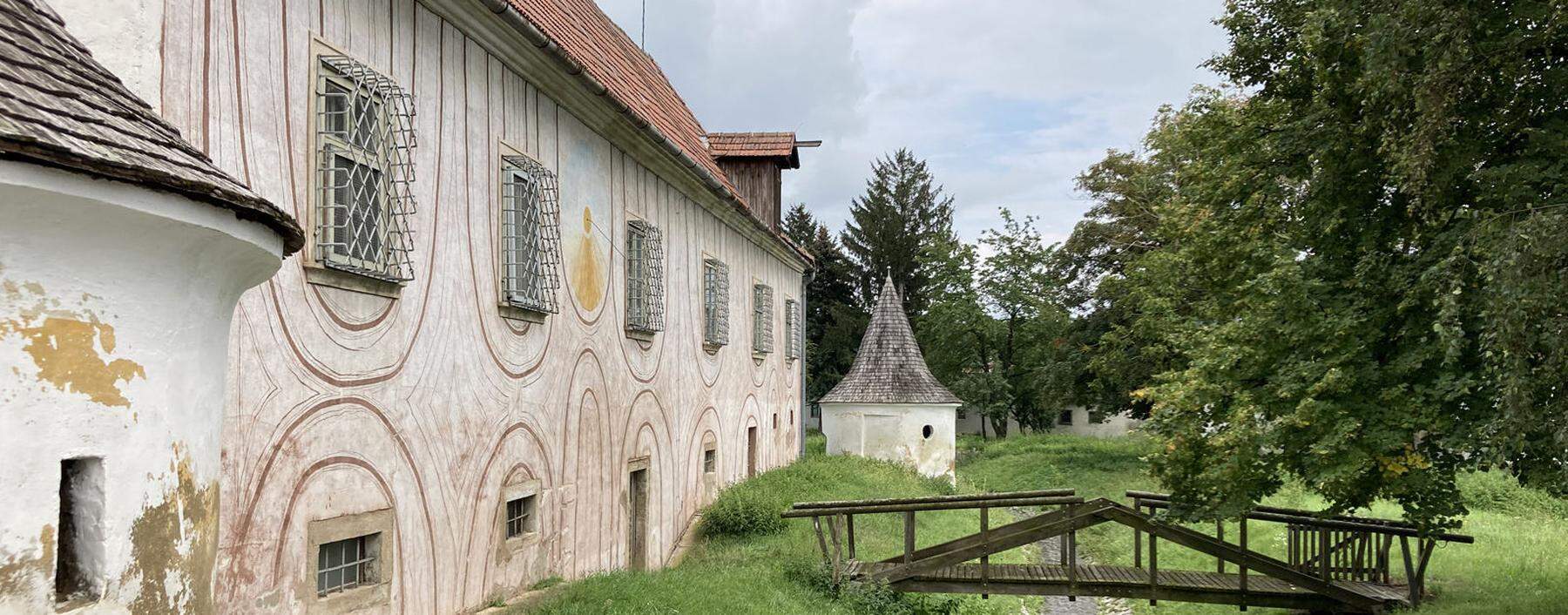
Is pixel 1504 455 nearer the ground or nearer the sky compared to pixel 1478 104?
nearer the ground

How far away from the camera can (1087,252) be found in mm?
33000

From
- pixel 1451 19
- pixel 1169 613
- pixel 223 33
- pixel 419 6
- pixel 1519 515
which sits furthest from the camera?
pixel 1519 515

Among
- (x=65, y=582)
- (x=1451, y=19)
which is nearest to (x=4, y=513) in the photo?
(x=65, y=582)

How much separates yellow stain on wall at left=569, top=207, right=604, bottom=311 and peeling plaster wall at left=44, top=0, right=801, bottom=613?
0.03 metres

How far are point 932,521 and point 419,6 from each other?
44.7ft

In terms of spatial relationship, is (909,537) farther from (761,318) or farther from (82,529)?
(82,529)

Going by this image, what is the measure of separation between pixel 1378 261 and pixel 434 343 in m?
7.61

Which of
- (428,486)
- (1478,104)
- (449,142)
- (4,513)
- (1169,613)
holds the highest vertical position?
(1478,104)

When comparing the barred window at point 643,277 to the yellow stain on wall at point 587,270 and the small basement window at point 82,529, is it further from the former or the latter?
the small basement window at point 82,529

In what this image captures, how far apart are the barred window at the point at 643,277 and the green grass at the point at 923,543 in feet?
8.73

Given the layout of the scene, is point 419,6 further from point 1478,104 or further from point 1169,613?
point 1169,613

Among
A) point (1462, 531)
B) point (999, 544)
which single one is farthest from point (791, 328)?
point (1462, 531)

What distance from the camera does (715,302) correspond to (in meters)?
15.6

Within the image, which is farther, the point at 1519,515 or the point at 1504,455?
the point at 1519,515
